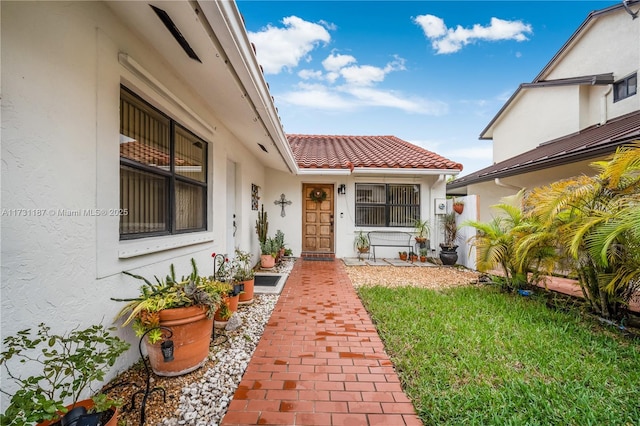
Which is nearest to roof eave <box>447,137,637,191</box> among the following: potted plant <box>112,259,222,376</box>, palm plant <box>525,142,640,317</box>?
palm plant <box>525,142,640,317</box>

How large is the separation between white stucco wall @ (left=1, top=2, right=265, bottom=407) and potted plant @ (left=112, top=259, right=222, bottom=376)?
8.2 inches

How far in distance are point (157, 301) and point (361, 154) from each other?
25.3 feet

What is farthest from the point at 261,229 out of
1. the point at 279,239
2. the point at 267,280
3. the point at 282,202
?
the point at 267,280

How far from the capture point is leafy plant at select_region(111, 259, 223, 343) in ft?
6.61

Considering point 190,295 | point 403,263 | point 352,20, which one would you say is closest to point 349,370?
point 190,295

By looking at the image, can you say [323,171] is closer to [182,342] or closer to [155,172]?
[155,172]

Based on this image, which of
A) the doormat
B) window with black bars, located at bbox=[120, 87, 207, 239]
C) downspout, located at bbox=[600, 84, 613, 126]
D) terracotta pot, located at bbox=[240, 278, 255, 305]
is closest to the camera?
window with black bars, located at bbox=[120, 87, 207, 239]

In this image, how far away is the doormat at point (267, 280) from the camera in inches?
199

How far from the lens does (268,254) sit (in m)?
6.43

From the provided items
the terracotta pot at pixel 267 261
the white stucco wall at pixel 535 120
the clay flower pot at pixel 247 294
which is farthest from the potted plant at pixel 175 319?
the white stucco wall at pixel 535 120

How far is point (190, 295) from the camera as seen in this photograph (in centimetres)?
230

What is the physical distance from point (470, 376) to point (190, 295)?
2568mm

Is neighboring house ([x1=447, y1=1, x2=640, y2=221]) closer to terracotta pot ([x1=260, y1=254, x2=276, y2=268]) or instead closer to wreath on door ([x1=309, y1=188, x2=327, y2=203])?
wreath on door ([x1=309, y1=188, x2=327, y2=203])

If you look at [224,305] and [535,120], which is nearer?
[224,305]
